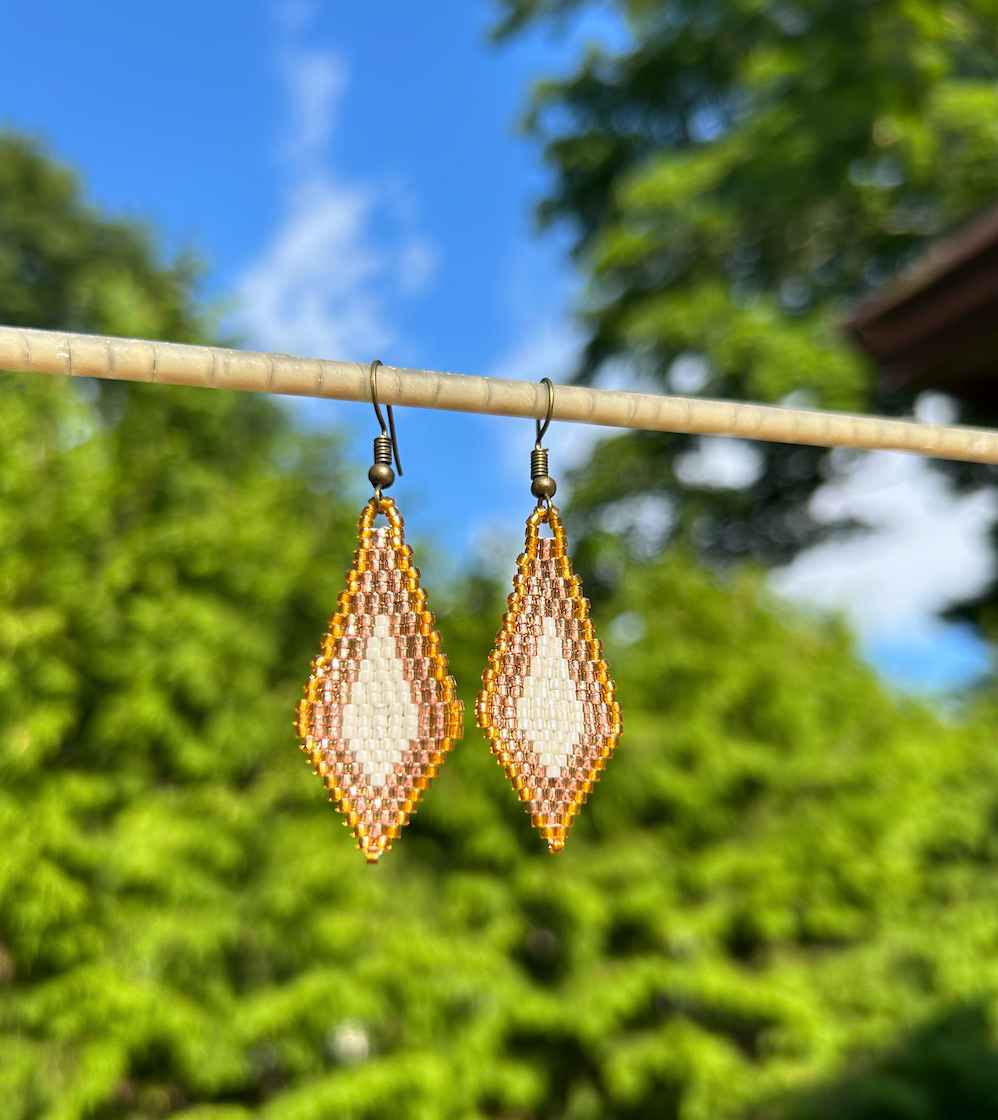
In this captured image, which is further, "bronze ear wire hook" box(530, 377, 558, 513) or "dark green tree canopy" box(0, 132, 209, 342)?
"dark green tree canopy" box(0, 132, 209, 342)

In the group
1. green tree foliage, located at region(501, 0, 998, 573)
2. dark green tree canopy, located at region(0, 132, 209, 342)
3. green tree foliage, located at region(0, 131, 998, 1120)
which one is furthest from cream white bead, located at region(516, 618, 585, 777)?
→ dark green tree canopy, located at region(0, 132, 209, 342)

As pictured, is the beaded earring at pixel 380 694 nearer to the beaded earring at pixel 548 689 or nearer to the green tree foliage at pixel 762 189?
the beaded earring at pixel 548 689

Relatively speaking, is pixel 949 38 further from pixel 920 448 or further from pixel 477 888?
pixel 920 448

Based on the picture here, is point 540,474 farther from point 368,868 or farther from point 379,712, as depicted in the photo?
point 368,868

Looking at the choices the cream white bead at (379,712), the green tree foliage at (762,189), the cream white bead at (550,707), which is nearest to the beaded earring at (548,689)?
the cream white bead at (550,707)

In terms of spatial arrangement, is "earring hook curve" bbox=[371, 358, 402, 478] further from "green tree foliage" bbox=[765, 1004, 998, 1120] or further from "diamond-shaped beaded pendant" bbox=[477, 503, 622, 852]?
"green tree foliage" bbox=[765, 1004, 998, 1120]

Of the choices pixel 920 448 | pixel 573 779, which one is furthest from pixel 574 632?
pixel 920 448

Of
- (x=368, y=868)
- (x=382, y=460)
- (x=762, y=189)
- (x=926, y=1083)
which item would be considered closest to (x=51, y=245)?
(x=762, y=189)
